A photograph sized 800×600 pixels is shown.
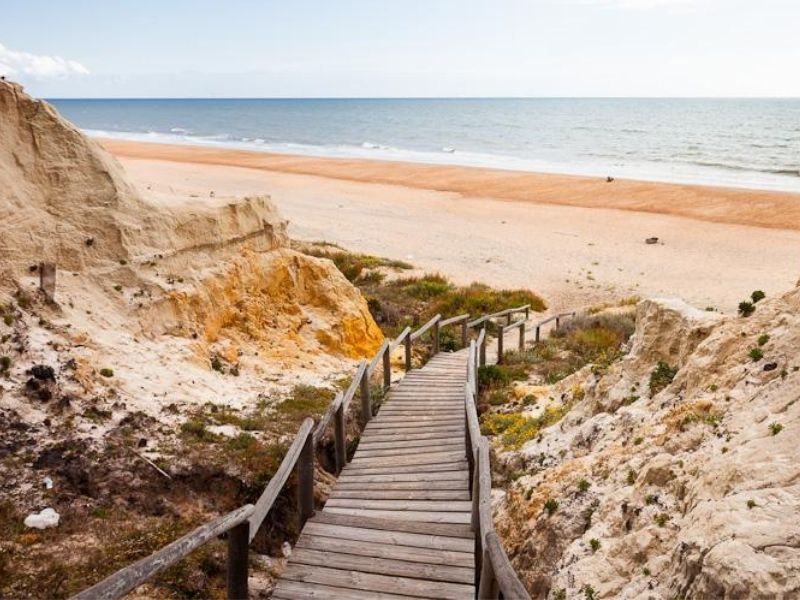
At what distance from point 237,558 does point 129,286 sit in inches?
251

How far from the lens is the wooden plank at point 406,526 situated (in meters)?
6.62

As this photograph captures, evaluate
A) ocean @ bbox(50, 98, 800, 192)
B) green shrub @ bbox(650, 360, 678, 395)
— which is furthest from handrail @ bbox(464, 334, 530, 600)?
ocean @ bbox(50, 98, 800, 192)

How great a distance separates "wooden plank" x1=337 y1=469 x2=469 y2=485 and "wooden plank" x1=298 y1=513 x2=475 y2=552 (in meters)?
1.33

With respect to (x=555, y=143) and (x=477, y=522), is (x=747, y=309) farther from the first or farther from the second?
(x=555, y=143)

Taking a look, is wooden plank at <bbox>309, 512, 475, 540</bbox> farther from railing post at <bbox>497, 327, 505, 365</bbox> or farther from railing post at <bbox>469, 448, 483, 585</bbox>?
railing post at <bbox>497, 327, 505, 365</bbox>

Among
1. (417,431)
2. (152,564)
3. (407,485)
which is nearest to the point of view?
(152,564)

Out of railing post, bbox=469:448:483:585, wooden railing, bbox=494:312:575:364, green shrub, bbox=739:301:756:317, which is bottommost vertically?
wooden railing, bbox=494:312:575:364

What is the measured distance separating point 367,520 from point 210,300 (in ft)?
19.6

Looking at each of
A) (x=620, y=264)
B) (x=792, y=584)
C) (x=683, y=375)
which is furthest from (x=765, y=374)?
(x=620, y=264)

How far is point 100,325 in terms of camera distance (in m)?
9.55

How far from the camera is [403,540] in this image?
256 inches

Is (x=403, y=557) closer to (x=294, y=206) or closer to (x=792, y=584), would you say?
(x=792, y=584)

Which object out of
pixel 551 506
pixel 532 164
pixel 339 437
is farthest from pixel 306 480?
pixel 532 164

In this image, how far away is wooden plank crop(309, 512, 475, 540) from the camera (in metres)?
6.62
